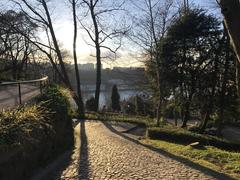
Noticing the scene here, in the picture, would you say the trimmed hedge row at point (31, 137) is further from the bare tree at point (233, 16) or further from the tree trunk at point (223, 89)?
the tree trunk at point (223, 89)

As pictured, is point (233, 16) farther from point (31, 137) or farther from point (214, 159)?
point (31, 137)

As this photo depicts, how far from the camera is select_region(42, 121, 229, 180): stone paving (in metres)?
8.65

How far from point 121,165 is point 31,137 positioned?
2.47 meters

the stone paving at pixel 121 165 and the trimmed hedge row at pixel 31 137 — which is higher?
the trimmed hedge row at pixel 31 137

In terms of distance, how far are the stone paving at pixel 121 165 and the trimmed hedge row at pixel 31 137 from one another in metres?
0.56

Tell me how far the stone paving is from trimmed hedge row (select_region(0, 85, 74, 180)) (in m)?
0.56

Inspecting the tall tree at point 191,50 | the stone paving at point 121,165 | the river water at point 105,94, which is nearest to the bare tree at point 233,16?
the stone paving at point 121,165

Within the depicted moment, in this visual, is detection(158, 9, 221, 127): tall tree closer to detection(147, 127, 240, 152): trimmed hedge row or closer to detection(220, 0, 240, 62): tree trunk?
detection(147, 127, 240, 152): trimmed hedge row

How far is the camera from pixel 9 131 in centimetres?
752

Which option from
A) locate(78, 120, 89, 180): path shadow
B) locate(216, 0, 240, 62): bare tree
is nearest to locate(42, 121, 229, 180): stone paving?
locate(78, 120, 89, 180): path shadow

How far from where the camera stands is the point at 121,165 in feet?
32.1

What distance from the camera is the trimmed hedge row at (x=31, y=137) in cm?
718

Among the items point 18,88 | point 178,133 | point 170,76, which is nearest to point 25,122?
point 18,88

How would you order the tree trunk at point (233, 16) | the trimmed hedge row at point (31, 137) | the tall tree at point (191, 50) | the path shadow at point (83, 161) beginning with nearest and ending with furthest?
the tree trunk at point (233, 16)
the trimmed hedge row at point (31, 137)
the path shadow at point (83, 161)
the tall tree at point (191, 50)
